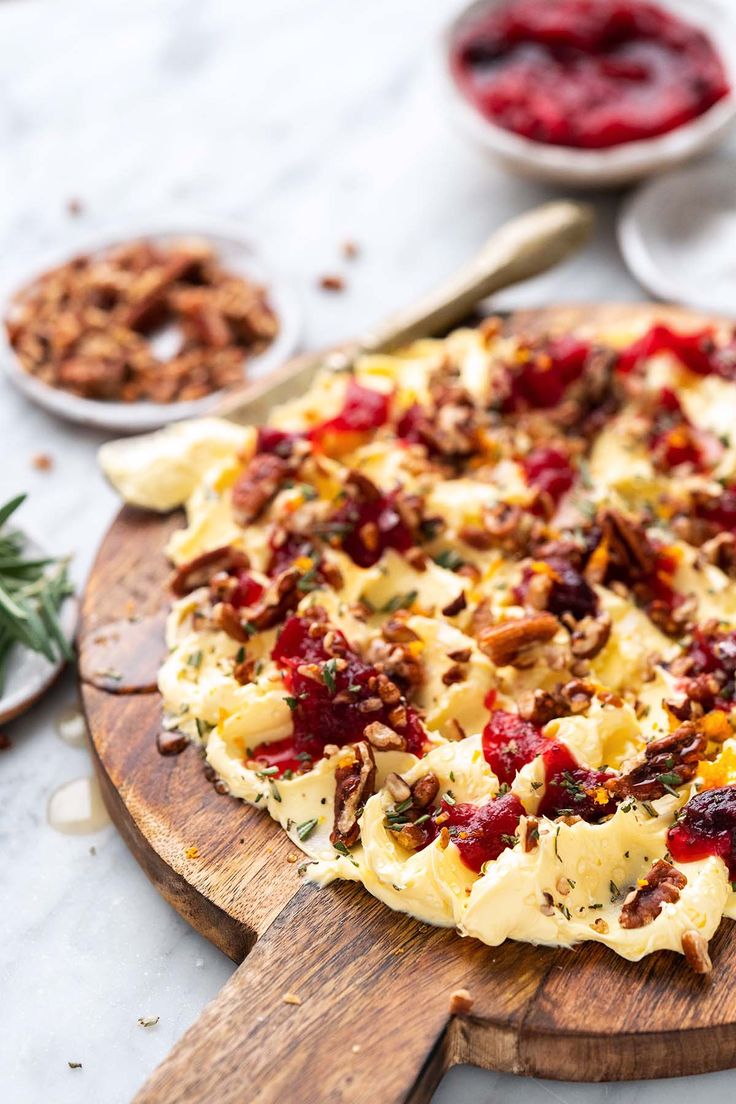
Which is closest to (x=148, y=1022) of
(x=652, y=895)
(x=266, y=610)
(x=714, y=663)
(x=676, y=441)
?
(x=266, y=610)

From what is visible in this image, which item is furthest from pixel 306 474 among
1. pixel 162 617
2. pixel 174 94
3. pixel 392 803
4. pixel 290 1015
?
pixel 174 94

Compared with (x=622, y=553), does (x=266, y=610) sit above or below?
above

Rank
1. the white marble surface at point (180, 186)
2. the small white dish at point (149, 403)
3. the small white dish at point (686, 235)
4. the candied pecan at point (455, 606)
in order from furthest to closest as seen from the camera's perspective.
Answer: the small white dish at point (686, 235) < the small white dish at point (149, 403) < the candied pecan at point (455, 606) < the white marble surface at point (180, 186)

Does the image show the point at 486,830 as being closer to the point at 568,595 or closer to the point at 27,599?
the point at 568,595

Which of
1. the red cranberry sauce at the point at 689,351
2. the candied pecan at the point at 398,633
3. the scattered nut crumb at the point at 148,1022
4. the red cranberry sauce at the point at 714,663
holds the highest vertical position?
the candied pecan at the point at 398,633

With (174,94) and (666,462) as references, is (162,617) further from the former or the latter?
(174,94)

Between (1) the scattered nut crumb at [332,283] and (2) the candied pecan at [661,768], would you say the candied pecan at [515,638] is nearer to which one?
Answer: (2) the candied pecan at [661,768]

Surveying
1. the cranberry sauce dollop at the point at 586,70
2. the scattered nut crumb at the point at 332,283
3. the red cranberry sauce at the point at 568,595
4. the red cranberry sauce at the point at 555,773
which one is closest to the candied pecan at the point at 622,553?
the red cranberry sauce at the point at 568,595
